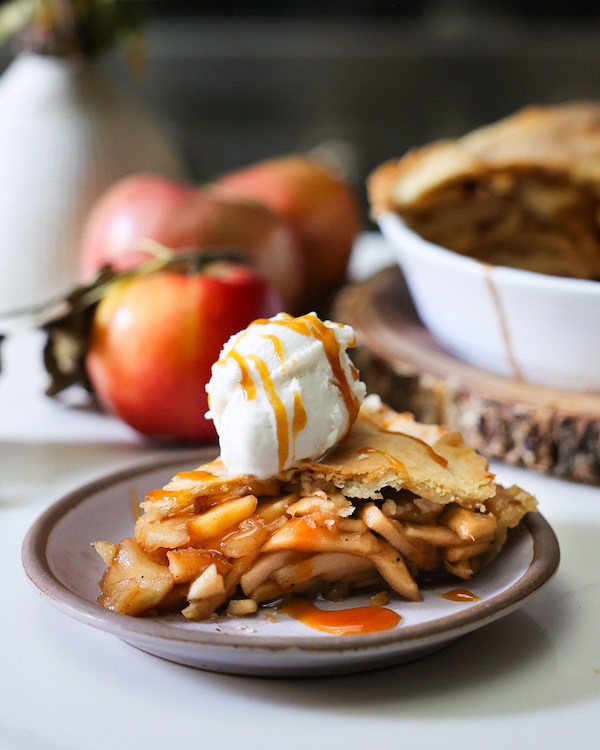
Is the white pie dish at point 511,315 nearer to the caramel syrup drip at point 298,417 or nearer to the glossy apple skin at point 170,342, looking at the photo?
the glossy apple skin at point 170,342

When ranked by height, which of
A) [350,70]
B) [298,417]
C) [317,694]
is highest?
[298,417]

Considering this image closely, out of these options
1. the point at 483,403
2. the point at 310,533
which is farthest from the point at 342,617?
the point at 483,403

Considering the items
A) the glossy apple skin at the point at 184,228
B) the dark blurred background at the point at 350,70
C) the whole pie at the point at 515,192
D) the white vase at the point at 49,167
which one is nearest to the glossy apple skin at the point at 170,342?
the glossy apple skin at the point at 184,228

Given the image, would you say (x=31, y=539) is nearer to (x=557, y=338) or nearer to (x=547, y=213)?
(x=557, y=338)

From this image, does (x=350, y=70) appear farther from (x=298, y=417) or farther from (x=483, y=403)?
(x=298, y=417)

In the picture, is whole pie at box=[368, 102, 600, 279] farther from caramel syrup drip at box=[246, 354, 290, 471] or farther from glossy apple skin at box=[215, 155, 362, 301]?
caramel syrup drip at box=[246, 354, 290, 471]

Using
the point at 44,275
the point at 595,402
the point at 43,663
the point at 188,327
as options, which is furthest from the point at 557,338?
the point at 44,275
